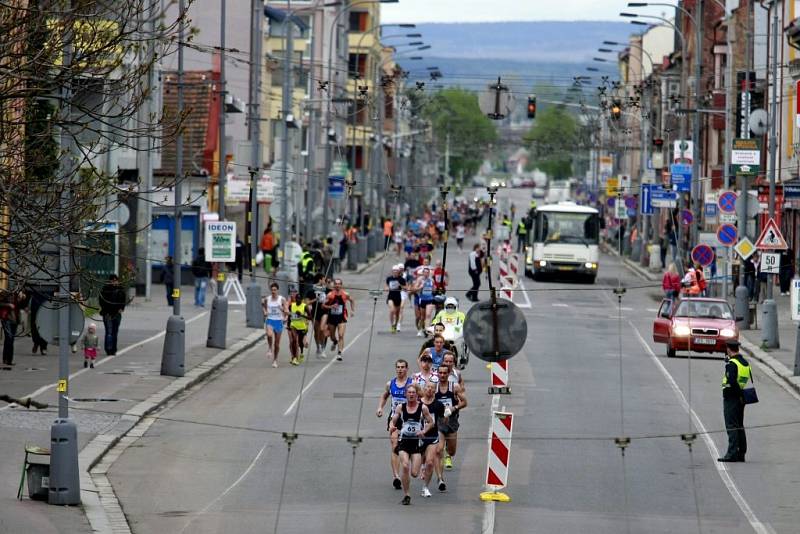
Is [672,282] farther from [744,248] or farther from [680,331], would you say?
[680,331]

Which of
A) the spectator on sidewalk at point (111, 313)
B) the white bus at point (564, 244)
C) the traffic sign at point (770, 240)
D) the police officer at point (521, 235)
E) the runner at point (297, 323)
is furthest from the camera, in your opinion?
the police officer at point (521, 235)

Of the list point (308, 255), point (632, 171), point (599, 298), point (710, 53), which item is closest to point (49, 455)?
point (308, 255)

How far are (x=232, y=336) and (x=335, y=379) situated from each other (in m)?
9.17

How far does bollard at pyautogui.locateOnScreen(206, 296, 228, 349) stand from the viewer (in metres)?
37.8

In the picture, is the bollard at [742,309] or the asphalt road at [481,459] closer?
the asphalt road at [481,459]

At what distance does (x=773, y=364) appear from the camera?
121 feet

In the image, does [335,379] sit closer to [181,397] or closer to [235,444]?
[181,397]

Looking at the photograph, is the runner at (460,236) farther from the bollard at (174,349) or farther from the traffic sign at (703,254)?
the bollard at (174,349)

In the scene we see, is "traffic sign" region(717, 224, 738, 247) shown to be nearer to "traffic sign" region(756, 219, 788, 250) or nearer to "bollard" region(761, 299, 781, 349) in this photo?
"traffic sign" region(756, 219, 788, 250)

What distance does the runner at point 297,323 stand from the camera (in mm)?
35250

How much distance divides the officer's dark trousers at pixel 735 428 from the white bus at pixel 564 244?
39588mm

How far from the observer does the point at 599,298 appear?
57312 millimetres

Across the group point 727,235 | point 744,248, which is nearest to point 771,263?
point 744,248

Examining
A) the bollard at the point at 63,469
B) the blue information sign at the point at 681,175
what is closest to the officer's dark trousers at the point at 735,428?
the bollard at the point at 63,469
